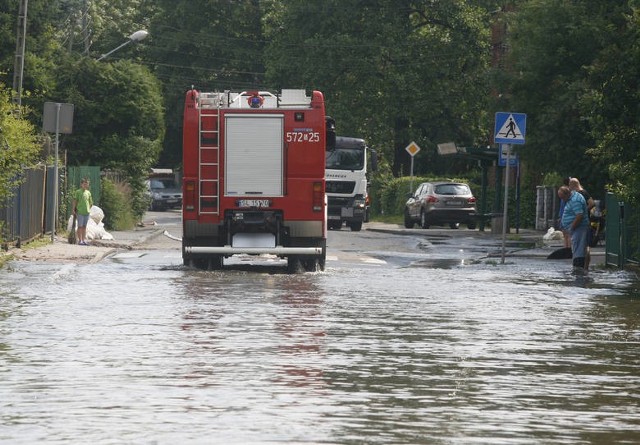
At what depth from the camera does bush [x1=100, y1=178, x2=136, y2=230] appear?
43781 millimetres

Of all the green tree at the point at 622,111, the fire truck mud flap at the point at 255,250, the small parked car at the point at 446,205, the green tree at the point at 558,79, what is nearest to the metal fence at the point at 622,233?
the green tree at the point at 622,111

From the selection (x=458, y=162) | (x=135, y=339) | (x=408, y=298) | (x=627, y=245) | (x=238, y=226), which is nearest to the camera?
(x=135, y=339)

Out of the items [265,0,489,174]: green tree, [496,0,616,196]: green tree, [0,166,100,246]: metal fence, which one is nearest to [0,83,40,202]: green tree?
[0,166,100,246]: metal fence

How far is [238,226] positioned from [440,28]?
4955 centimetres

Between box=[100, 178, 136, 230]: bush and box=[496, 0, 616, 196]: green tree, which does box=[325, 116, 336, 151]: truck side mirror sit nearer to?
box=[496, 0, 616, 196]: green tree

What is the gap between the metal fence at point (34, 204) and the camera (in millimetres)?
29234

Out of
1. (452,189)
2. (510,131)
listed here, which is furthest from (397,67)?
(510,131)

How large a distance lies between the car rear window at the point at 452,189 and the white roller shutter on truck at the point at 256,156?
26.4 m

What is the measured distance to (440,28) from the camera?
73000 millimetres

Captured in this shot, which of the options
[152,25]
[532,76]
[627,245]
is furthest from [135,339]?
[152,25]

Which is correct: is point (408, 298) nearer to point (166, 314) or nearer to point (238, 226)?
point (166, 314)

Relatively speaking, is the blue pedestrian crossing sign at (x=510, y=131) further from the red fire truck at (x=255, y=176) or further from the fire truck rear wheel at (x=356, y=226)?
the fire truck rear wheel at (x=356, y=226)

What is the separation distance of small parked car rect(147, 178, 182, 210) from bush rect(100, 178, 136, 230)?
34.8 m

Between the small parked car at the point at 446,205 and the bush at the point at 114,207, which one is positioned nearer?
the bush at the point at 114,207
